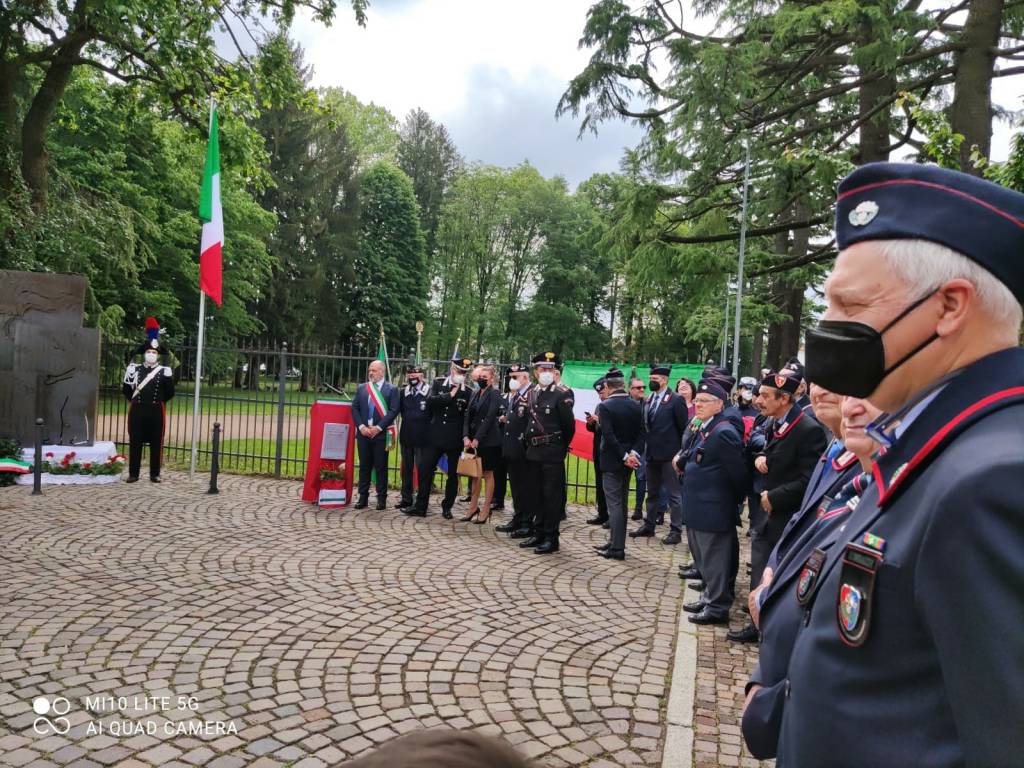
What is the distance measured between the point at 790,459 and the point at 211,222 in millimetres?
10038

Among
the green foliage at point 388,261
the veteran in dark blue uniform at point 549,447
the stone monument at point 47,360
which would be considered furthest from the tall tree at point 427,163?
the veteran in dark blue uniform at point 549,447

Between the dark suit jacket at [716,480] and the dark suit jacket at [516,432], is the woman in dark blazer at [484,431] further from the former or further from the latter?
the dark suit jacket at [716,480]

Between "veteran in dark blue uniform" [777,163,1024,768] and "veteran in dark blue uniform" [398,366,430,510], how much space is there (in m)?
8.29

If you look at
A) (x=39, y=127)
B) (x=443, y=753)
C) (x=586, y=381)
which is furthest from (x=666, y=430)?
(x=39, y=127)

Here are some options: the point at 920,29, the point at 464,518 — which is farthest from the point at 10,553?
the point at 920,29

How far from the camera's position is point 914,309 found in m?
1.22

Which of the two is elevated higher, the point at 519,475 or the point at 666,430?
the point at 666,430

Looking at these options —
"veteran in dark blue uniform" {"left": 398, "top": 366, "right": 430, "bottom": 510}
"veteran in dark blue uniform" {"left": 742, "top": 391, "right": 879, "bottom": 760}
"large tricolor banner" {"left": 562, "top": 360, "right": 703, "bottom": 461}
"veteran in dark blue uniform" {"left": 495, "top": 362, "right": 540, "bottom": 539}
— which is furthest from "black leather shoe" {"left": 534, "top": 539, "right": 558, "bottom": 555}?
"large tricolor banner" {"left": 562, "top": 360, "right": 703, "bottom": 461}

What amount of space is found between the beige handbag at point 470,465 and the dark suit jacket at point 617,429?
206 cm

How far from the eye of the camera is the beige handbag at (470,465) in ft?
30.2

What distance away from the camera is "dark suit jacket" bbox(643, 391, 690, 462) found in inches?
351

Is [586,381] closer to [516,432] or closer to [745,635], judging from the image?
[516,432]

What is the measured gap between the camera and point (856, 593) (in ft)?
3.79

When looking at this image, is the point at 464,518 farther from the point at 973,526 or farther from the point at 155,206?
the point at 155,206
